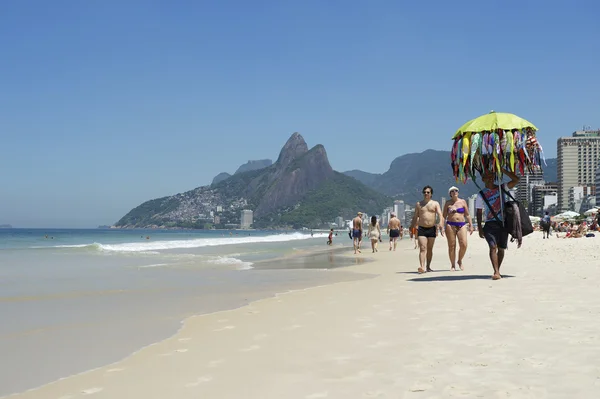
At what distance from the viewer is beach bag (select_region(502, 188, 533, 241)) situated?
8.80 metres

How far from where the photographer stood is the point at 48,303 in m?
8.20

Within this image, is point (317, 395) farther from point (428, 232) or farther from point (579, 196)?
point (579, 196)

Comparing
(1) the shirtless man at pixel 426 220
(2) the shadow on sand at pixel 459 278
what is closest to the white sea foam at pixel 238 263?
(1) the shirtless man at pixel 426 220

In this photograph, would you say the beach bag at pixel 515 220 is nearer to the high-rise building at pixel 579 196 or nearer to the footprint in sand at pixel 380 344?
the footprint in sand at pixel 380 344

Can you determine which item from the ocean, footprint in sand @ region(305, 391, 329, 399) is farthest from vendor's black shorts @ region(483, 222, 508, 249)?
footprint in sand @ region(305, 391, 329, 399)

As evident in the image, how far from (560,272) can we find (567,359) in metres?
6.79

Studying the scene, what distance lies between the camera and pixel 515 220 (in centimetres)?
883

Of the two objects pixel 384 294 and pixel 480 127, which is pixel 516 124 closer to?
pixel 480 127

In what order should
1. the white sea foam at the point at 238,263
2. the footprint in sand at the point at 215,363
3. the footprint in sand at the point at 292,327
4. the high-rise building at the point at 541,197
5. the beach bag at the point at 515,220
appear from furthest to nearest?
the high-rise building at the point at 541,197, the white sea foam at the point at 238,263, the beach bag at the point at 515,220, the footprint in sand at the point at 292,327, the footprint in sand at the point at 215,363

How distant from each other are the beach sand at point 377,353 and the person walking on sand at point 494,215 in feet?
6.02

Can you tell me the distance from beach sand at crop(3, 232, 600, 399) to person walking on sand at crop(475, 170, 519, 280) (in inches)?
72.2

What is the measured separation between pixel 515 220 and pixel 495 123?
160 cm

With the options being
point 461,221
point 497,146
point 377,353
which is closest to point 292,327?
point 377,353

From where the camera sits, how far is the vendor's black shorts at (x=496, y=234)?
8953 mm
